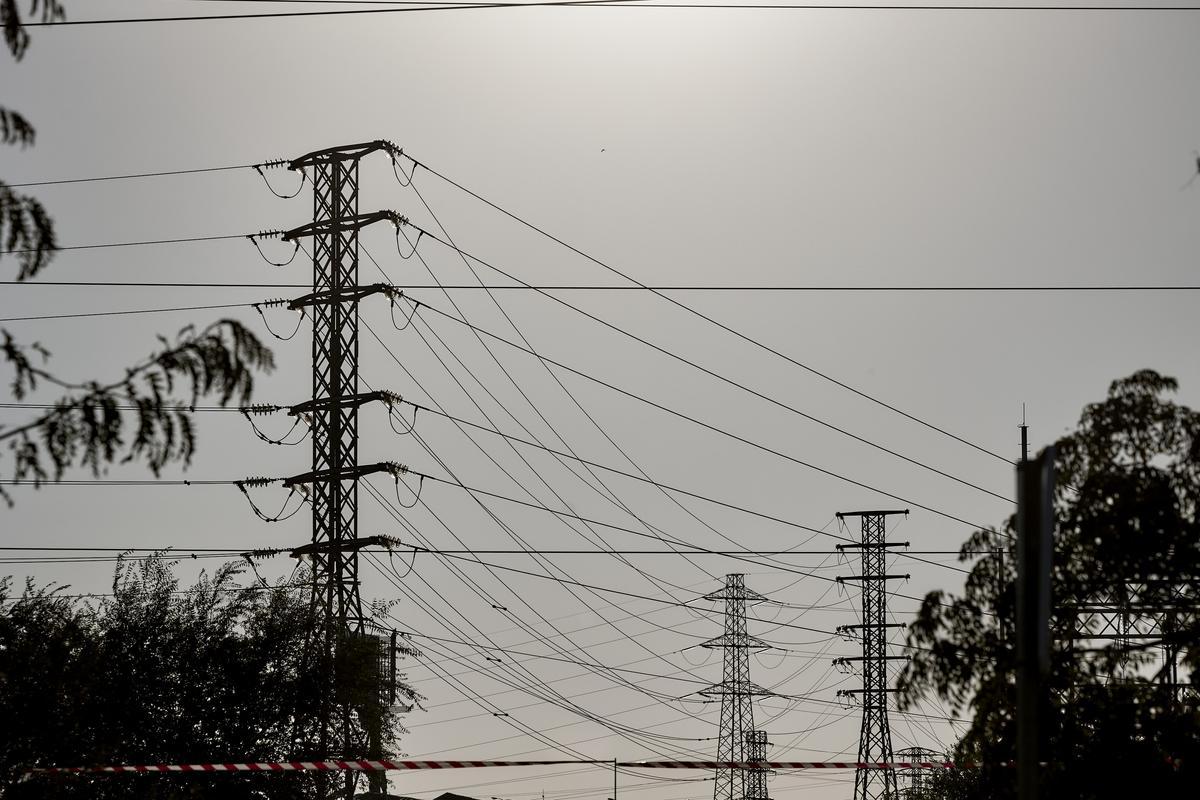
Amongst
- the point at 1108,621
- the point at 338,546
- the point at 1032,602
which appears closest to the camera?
the point at 1032,602

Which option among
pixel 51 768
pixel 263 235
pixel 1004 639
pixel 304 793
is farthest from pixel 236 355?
pixel 263 235

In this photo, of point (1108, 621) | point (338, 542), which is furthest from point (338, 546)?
point (1108, 621)

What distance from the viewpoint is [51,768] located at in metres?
25.5

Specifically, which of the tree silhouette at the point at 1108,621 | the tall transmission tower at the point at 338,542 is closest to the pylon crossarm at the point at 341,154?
the tall transmission tower at the point at 338,542

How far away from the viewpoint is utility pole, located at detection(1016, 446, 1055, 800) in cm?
670

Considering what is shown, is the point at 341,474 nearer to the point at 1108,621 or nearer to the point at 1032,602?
the point at 1108,621

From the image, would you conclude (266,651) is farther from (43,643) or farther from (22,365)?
(22,365)

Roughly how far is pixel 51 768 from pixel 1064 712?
59.6 ft

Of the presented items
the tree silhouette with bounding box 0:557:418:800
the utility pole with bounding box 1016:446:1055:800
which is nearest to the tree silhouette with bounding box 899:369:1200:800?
the utility pole with bounding box 1016:446:1055:800

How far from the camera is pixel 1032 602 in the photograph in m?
6.73

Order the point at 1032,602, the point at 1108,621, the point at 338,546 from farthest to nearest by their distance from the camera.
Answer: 1. the point at 338,546
2. the point at 1108,621
3. the point at 1032,602

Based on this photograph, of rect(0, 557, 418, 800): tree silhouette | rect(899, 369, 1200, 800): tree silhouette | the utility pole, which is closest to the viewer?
the utility pole

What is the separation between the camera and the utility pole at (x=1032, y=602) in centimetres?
670

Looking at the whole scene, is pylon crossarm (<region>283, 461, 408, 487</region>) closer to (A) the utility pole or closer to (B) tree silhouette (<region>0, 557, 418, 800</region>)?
(B) tree silhouette (<region>0, 557, 418, 800</region>)
